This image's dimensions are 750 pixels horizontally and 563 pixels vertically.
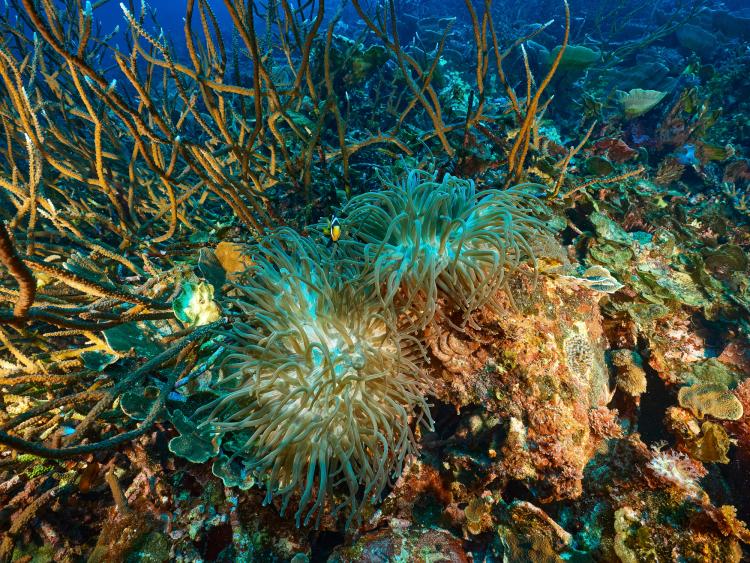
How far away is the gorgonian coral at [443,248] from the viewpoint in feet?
6.79

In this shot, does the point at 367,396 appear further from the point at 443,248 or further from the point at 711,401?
the point at 711,401

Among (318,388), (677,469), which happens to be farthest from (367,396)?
(677,469)

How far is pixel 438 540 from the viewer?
2.21 metres

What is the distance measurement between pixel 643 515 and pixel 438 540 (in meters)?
1.29

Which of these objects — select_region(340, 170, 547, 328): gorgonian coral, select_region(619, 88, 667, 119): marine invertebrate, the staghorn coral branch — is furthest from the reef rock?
select_region(619, 88, 667, 119): marine invertebrate

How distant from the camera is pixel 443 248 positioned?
221cm

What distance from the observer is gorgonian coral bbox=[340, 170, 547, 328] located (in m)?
2.07

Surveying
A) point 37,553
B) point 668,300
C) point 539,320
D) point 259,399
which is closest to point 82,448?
point 259,399

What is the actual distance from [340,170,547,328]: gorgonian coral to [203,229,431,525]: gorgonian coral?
7.8 inches

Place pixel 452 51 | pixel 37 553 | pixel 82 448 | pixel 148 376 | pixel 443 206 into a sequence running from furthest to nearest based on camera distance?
1. pixel 452 51
2. pixel 148 376
3. pixel 443 206
4. pixel 37 553
5. pixel 82 448

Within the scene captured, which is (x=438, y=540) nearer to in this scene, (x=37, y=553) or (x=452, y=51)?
(x=37, y=553)

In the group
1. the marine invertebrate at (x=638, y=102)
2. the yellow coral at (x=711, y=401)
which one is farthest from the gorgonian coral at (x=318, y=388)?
the marine invertebrate at (x=638, y=102)

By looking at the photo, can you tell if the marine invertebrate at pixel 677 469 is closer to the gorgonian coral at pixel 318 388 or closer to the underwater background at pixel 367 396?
the underwater background at pixel 367 396

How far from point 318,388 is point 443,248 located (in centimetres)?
113
